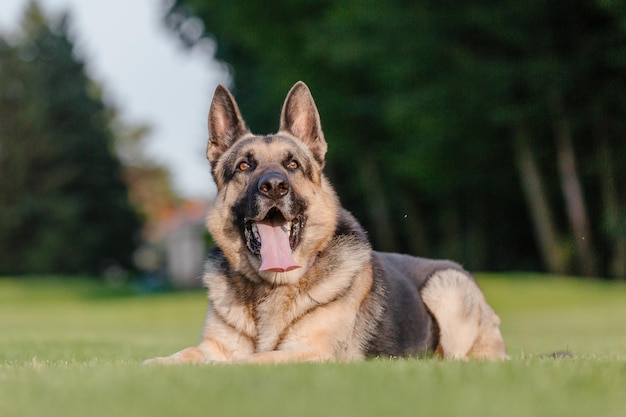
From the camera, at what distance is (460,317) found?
866 centimetres

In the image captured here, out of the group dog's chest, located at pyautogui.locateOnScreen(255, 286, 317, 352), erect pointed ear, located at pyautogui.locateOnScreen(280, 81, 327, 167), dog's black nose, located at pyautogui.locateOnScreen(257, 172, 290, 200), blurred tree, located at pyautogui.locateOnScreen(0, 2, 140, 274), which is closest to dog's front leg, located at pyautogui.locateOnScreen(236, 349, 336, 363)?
dog's chest, located at pyautogui.locateOnScreen(255, 286, 317, 352)

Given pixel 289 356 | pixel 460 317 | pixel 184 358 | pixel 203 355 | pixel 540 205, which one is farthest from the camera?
pixel 540 205

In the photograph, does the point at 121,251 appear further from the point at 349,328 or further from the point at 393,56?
the point at 349,328

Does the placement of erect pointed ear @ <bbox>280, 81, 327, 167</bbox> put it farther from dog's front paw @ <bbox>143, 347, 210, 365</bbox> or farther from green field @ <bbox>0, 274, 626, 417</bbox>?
green field @ <bbox>0, 274, 626, 417</bbox>

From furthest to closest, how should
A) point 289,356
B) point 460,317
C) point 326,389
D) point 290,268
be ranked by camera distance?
point 460,317 < point 290,268 < point 289,356 < point 326,389

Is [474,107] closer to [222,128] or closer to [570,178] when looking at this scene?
[570,178]

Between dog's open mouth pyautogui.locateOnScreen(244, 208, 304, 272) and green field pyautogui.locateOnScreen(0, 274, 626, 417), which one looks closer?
green field pyautogui.locateOnScreen(0, 274, 626, 417)

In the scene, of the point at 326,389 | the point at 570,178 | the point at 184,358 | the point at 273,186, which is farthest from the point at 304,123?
the point at 570,178

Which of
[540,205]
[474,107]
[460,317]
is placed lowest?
[540,205]

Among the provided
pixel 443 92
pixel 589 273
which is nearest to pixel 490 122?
pixel 443 92

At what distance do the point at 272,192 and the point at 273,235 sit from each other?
415 millimetres

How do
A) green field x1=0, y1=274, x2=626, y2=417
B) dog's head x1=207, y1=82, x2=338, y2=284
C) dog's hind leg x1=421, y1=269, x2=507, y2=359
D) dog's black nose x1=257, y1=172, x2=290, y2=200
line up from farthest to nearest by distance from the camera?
1. dog's hind leg x1=421, y1=269, x2=507, y2=359
2. dog's head x1=207, y1=82, x2=338, y2=284
3. dog's black nose x1=257, y1=172, x2=290, y2=200
4. green field x1=0, y1=274, x2=626, y2=417

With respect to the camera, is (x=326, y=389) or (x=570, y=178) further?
(x=570, y=178)

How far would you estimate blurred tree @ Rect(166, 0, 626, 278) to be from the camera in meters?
28.0
